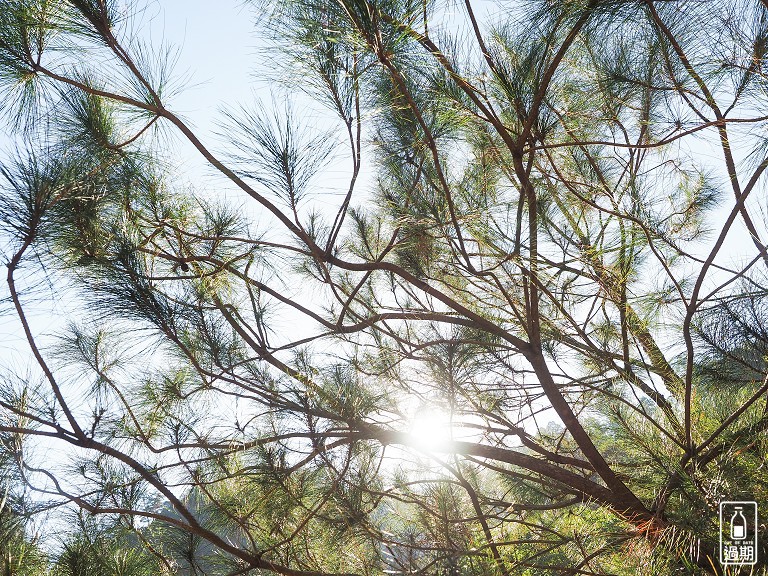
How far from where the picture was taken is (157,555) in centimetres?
171

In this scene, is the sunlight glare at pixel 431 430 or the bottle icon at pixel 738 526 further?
the sunlight glare at pixel 431 430

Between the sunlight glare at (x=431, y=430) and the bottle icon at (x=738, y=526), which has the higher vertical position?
the sunlight glare at (x=431, y=430)

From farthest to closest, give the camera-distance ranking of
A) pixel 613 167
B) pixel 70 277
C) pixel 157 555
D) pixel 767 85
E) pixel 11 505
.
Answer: pixel 613 167
pixel 157 555
pixel 70 277
pixel 11 505
pixel 767 85

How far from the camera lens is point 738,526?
1.13 meters

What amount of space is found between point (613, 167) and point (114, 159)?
150 centimetres

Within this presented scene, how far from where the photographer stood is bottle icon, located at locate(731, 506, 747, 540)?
1.11 m

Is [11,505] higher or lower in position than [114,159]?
lower

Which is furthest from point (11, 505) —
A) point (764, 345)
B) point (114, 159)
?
point (764, 345)

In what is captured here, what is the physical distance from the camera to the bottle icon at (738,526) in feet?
3.64

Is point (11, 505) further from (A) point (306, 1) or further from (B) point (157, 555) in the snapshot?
(A) point (306, 1)

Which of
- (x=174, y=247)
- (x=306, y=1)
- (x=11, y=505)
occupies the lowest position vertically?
(x=11, y=505)
